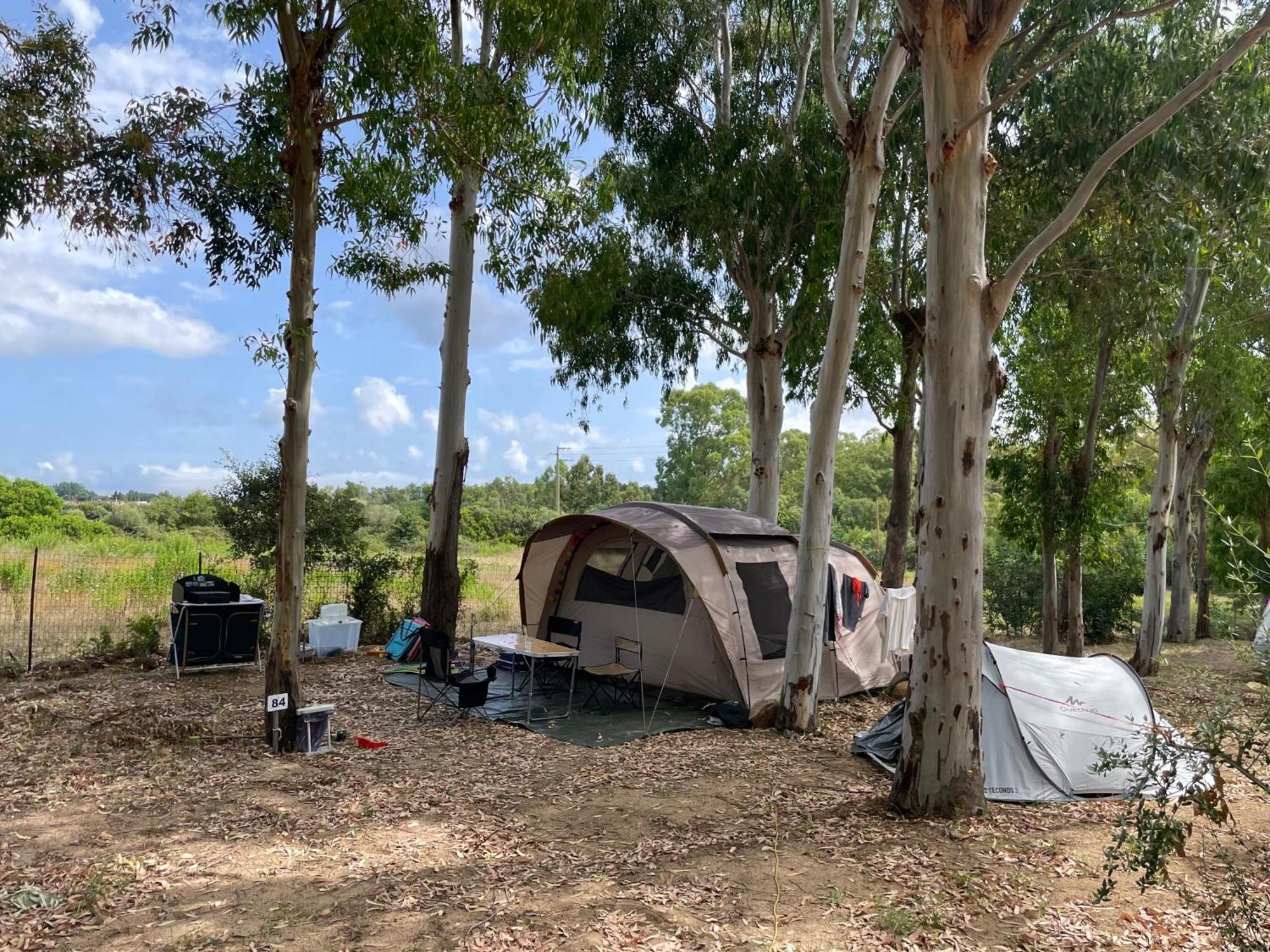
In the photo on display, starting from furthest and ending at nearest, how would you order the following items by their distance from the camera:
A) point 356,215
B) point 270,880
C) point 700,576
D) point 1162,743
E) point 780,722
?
point 356,215 → point 700,576 → point 780,722 → point 270,880 → point 1162,743

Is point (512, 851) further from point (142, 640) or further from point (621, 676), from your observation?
point (142, 640)

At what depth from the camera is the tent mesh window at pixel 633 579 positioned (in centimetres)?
845

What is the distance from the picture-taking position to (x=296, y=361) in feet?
19.7

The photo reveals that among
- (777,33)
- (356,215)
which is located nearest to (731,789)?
(356,215)

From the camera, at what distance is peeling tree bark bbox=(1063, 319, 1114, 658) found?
Answer: 38.3ft

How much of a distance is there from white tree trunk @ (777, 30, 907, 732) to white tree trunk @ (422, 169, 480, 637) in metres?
4.45

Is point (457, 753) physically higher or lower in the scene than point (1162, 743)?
lower

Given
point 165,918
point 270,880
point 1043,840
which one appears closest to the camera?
point 165,918

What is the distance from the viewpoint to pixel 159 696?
7.46 m

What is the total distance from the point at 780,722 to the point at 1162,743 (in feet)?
15.0

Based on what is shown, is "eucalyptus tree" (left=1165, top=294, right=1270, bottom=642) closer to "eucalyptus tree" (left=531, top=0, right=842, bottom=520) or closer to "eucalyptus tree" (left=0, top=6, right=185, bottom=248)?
"eucalyptus tree" (left=531, top=0, right=842, bottom=520)

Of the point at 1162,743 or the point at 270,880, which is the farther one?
the point at 270,880

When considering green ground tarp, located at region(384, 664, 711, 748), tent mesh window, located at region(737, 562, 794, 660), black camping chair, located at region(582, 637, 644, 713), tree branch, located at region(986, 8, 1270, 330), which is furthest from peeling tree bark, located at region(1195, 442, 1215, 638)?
tree branch, located at region(986, 8, 1270, 330)

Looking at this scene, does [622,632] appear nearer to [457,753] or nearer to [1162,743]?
[457,753]
